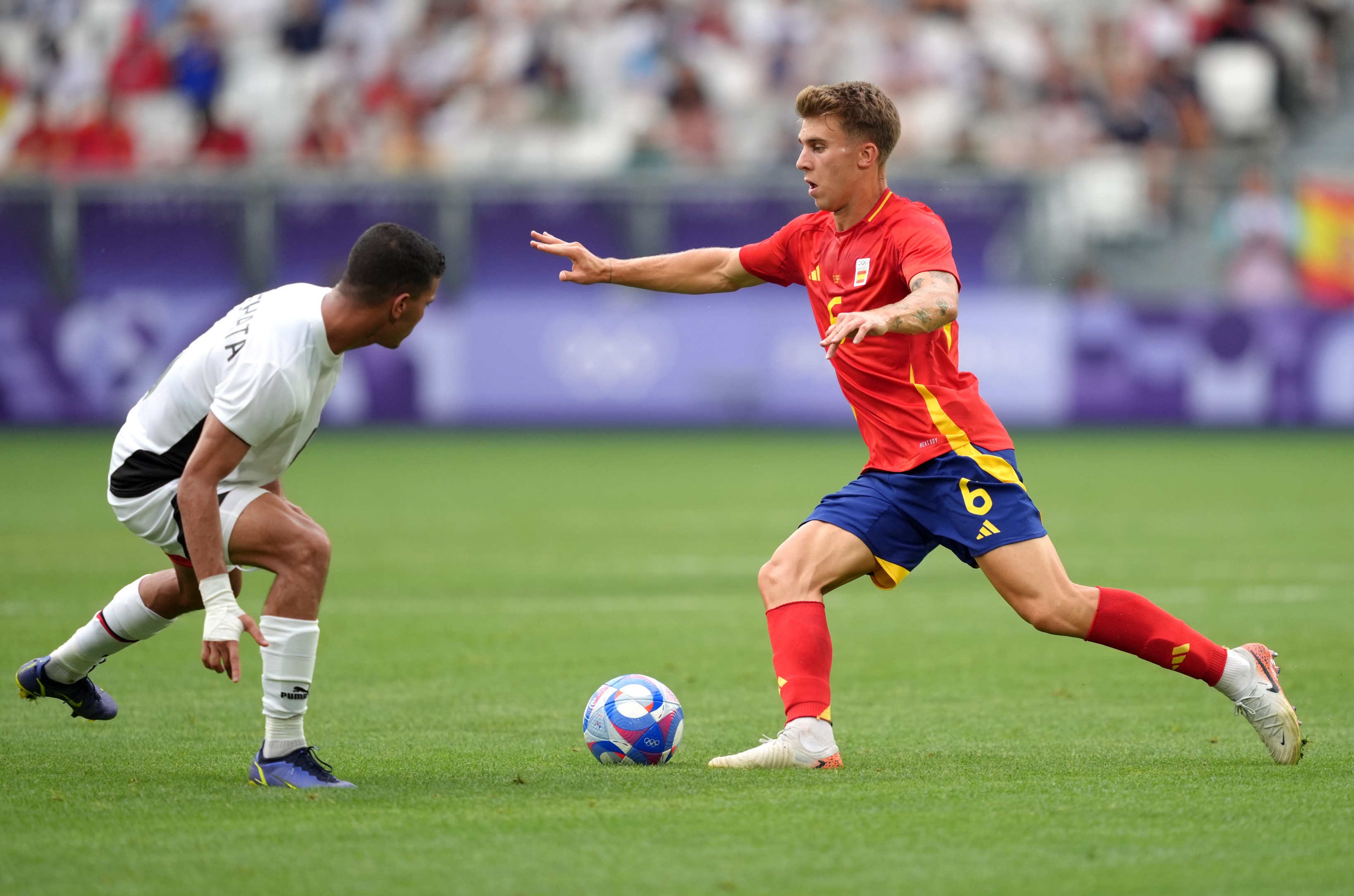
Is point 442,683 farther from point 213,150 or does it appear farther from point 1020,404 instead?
point 213,150

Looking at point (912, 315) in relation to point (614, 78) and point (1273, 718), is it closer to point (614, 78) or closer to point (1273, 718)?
point (1273, 718)

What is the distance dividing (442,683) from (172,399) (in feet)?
7.94

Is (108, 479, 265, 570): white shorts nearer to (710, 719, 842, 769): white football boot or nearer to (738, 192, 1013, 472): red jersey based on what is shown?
(710, 719, 842, 769): white football boot

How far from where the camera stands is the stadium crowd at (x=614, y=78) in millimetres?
23375

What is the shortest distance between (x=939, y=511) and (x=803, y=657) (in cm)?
68

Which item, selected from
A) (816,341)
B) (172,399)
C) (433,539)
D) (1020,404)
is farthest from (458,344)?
(172,399)

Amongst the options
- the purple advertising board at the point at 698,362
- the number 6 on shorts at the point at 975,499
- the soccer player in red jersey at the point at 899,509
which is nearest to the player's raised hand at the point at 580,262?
the soccer player in red jersey at the point at 899,509

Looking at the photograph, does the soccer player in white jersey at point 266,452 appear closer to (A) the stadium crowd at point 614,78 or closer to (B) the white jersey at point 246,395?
(B) the white jersey at point 246,395

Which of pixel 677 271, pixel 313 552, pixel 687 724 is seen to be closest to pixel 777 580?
pixel 687 724

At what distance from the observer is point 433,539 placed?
12.6 meters

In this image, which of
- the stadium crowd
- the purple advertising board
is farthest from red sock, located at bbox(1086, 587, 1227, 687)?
the stadium crowd

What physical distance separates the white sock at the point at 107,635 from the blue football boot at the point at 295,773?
85cm

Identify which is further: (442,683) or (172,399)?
(442,683)

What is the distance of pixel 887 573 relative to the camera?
19.3 feet
